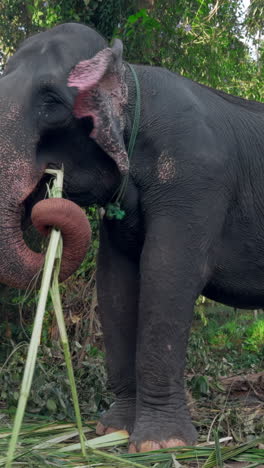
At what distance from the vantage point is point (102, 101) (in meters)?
2.88

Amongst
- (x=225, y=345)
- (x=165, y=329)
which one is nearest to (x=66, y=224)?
(x=165, y=329)

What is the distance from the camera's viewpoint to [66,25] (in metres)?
3.14

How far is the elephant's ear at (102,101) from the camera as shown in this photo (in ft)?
9.43

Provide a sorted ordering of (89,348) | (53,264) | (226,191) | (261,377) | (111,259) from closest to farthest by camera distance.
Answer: (53,264) < (226,191) < (111,259) < (261,377) < (89,348)

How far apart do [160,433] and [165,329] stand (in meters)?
0.38

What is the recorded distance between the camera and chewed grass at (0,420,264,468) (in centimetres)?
257

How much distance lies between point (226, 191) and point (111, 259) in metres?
0.62

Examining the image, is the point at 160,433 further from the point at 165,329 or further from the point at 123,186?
the point at 123,186

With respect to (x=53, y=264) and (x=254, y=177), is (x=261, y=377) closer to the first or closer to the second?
(x=254, y=177)

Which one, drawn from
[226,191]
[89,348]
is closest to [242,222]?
[226,191]

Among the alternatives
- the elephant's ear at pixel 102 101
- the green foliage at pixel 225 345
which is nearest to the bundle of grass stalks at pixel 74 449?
the elephant's ear at pixel 102 101

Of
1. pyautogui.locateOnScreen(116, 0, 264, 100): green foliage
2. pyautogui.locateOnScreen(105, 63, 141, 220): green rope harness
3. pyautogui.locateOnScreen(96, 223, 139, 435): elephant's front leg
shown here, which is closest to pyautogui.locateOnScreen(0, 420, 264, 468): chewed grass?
pyautogui.locateOnScreen(96, 223, 139, 435): elephant's front leg

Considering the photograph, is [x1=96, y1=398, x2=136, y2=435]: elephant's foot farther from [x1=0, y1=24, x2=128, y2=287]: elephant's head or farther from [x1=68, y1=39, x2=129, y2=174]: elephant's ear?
[x1=68, y1=39, x2=129, y2=174]: elephant's ear

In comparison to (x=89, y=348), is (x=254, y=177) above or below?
above
